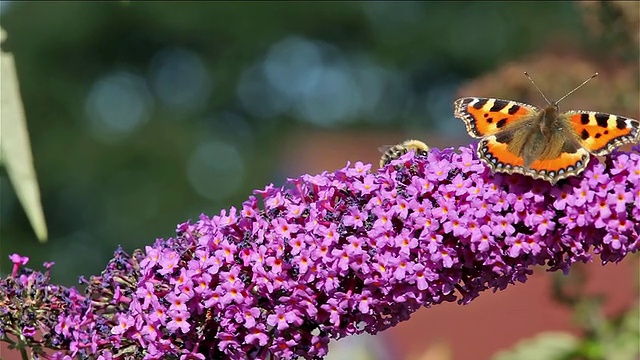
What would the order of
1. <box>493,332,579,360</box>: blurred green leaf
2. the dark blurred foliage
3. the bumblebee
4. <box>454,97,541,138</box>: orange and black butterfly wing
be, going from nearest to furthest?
<box>454,97,541,138</box>: orange and black butterfly wing
the bumblebee
<box>493,332,579,360</box>: blurred green leaf
the dark blurred foliage

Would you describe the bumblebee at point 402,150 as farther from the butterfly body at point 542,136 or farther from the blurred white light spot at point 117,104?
the blurred white light spot at point 117,104

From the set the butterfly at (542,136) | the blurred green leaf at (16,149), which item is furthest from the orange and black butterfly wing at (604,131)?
the blurred green leaf at (16,149)

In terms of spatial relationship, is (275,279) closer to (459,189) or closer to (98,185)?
(459,189)

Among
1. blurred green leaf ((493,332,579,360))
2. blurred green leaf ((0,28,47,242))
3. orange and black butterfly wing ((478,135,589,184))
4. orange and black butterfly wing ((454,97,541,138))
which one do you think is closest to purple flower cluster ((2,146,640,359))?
orange and black butterfly wing ((478,135,589,184))

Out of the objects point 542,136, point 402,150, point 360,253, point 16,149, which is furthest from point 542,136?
point 16,149

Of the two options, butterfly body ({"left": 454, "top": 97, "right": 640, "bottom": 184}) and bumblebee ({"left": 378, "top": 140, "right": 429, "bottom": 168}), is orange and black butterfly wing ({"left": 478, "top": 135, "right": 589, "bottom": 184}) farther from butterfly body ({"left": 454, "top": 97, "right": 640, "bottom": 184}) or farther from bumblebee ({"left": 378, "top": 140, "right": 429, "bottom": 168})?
bumblebee ({"left": 378, "top": 140, "right": 429, "bottom": 168})

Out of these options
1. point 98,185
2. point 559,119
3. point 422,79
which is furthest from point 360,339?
point 422,79
